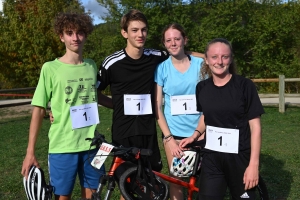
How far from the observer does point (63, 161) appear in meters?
3.26

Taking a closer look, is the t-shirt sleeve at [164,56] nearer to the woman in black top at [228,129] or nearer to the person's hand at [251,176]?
the woman in black top at [228,129]

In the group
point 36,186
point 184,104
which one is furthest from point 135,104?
point 36,186

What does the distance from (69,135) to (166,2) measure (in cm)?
2065

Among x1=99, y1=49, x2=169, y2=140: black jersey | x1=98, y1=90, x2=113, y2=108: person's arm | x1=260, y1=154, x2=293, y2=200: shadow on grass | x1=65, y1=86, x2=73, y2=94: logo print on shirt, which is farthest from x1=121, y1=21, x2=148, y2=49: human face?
x1=260, y1=154, x2=293, y2=200: shadow on grass

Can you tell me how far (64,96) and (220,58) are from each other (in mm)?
1226

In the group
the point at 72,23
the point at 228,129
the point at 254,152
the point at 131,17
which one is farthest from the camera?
the point at 131,17

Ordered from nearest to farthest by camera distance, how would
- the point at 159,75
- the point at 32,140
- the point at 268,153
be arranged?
the point at 32,140, the point at 159,75, the point at 268,153

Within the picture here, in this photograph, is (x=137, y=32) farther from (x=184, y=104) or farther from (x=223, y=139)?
(x=223, y=139)

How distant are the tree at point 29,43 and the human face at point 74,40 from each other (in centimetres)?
1712

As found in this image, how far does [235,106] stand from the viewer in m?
3.00

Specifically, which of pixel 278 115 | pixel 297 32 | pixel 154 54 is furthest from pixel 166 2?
pixel 154 54

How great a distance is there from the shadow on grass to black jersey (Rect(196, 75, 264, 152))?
96.6 inches

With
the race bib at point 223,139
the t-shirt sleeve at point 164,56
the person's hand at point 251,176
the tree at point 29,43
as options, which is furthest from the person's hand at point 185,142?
the tree at point 29,43

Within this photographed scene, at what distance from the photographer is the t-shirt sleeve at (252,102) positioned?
9.69 feet
